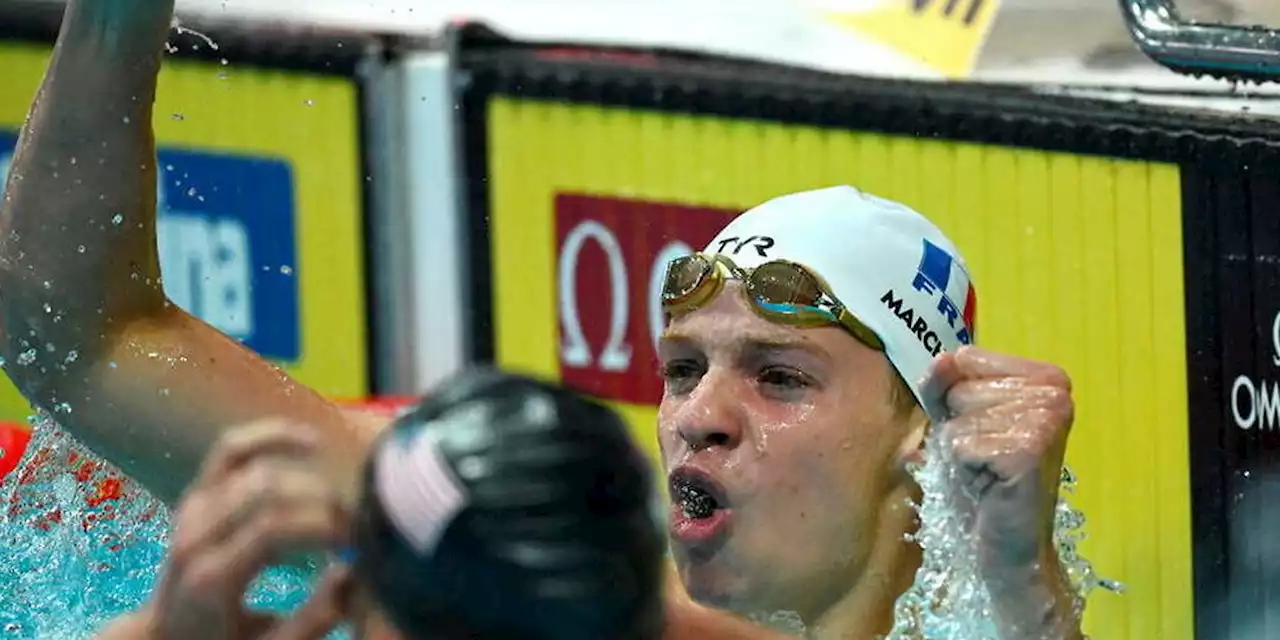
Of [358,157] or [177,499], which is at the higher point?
[177,499]

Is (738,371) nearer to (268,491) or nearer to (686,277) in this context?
(686,277)

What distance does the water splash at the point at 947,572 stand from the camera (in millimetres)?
1374

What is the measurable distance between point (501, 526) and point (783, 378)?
836mm

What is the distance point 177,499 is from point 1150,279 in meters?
1.16

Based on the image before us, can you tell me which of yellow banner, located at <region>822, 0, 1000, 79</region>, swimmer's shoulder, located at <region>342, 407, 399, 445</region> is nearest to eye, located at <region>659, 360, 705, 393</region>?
swimmer's shoulder, located at <region>342, 407, 399, 445</region>

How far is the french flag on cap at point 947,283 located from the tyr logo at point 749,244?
119mm

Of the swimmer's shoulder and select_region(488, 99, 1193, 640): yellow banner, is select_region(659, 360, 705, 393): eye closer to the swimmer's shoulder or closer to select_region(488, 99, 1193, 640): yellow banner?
the swimmer's shoulder

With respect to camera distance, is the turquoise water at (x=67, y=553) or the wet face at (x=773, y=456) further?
the turquoise water at (x=67, y=553)

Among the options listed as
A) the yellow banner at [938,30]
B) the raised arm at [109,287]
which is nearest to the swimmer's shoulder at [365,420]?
the raised arm at [109,287]

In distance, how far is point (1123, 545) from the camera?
235 centimetres

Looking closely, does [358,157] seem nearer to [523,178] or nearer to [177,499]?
[523,178]

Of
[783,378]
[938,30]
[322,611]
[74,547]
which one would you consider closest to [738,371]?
[783,378]

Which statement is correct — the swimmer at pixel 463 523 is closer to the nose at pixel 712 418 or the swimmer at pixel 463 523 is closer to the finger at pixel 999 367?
the finger at pixel 999 367

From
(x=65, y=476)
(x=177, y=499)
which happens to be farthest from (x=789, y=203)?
(x=65, y=476)
